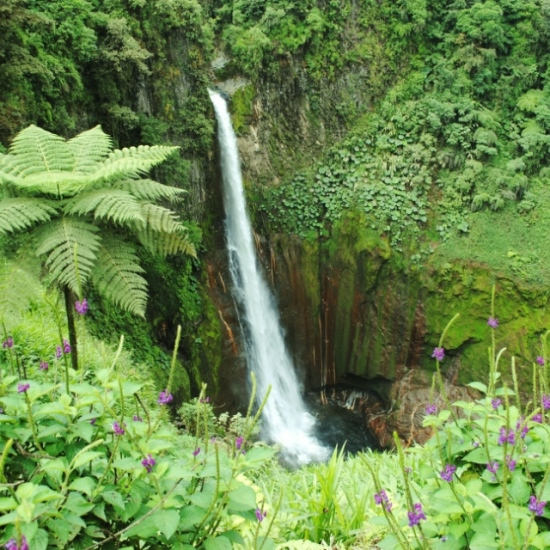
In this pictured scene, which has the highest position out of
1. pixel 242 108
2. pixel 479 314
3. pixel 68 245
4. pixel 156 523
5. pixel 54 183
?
pixel 242 108

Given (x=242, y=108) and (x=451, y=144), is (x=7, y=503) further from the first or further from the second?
(x=451, y=144)

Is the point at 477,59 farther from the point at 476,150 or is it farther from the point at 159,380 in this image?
the point at 159,380

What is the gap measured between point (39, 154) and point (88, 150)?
14.6 inches

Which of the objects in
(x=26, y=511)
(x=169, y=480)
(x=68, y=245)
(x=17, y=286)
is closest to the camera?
(x=26, y=511)

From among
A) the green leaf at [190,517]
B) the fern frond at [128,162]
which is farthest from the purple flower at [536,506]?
the fern frond at [128,162]

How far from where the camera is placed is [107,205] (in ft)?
11.3

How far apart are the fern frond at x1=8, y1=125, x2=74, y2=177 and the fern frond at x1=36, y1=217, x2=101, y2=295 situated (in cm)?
54

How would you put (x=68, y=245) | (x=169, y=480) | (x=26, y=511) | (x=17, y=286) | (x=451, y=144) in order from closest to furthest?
1. (x=26, y=511)
2. (x=169, y=480)
3. (x=68, y=245)
4. (x=17, y=286)
5. (x=451, y=144)

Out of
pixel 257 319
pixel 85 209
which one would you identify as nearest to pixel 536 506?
pixel 85 209

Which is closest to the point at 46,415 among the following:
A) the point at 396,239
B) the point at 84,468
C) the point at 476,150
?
the point at 84,468

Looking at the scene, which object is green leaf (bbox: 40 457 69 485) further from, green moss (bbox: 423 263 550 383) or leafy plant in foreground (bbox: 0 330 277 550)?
green moss (bbox: 423 263 550 383)

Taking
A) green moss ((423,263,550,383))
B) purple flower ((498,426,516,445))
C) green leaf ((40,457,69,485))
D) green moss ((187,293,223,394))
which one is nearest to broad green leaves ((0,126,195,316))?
green leaf ((40,457,69,485))

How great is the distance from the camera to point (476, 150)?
32.9ft

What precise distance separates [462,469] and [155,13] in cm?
729
